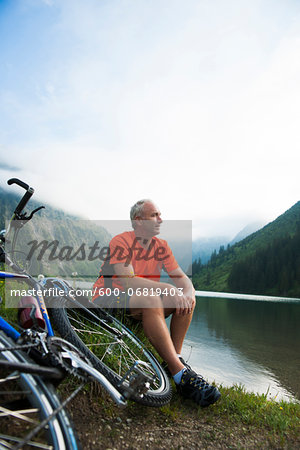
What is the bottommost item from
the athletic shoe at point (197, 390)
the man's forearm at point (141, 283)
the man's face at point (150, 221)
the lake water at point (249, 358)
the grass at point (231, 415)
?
the lake water at point (249, 358)

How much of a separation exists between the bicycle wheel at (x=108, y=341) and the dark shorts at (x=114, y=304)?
9.5 inches

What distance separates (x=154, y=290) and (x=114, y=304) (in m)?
0.74

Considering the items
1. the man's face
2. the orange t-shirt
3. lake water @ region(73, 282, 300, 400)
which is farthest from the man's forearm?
lake water @ region(73, 282, 300, 400)

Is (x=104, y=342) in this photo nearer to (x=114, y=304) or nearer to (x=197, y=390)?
(x=114, y=304)

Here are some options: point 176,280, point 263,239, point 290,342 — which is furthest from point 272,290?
point 176,280

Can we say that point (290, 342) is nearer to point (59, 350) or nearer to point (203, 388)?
point (203, 388)

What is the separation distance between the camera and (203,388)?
3.47m

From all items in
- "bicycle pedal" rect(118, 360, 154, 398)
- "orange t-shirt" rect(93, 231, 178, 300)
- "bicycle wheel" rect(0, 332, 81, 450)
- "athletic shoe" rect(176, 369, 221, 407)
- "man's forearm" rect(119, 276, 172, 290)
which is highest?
"orange t-shirt" rect(93, 231, 178, 300)

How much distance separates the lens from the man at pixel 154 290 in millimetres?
3568

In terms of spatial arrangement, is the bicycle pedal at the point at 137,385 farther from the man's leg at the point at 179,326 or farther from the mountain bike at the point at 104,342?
the man's leg at the point at 179,326

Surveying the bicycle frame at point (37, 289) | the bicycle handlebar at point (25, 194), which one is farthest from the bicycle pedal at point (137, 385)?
the bicycle handlebar at point (25, 194)

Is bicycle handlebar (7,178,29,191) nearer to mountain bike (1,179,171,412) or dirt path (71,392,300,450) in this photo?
mountain bike (1,179,171,412)

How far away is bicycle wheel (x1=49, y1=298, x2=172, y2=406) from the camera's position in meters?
3.36

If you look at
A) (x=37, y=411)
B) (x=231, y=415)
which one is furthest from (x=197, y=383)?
(x=37, y=411)
